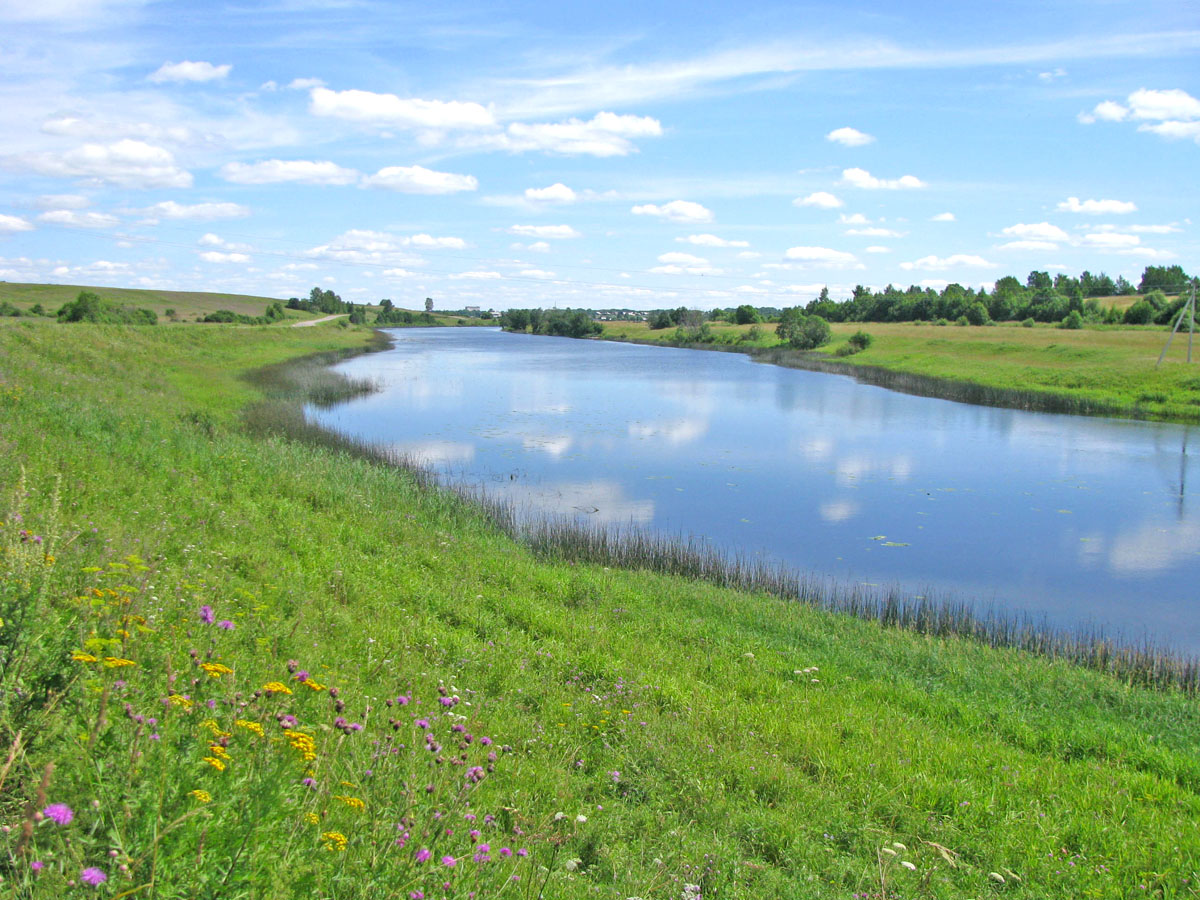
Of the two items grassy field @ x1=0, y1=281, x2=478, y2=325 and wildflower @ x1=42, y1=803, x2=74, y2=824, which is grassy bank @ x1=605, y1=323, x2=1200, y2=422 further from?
grassy field @ x1=0, y1=281, x2=478, y2=325

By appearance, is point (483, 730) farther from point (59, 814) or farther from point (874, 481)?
point (874, 481)

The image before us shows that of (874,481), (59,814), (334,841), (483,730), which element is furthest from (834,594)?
(59,814)

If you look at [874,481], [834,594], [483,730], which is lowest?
[834,594]

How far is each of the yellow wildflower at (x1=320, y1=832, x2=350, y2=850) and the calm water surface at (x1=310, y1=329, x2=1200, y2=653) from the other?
1113cm

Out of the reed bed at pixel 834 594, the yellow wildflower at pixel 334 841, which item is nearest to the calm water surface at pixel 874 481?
the reed bed at pixel 834 594

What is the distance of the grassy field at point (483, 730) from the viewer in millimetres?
2578

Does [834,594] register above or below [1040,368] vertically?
below

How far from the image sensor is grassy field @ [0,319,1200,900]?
2578mm

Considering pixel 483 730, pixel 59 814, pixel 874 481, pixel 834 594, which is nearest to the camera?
pixel 59 814

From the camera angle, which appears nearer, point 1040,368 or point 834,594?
point 834,594

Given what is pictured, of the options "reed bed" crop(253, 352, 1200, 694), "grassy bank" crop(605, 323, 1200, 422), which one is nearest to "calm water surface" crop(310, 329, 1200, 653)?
"reed bed" crop(253, 352, 1200, 694)

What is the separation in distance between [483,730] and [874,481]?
16936 millimetres

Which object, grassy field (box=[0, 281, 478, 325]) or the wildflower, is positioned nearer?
the wildflower

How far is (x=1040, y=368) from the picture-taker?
148 ft
